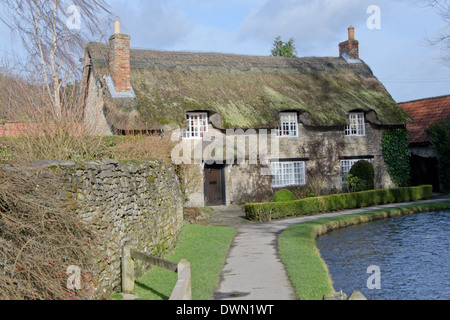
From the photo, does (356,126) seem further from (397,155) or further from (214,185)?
(214,185)

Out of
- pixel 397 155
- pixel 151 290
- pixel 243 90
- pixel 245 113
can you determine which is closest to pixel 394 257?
pixel 151 290

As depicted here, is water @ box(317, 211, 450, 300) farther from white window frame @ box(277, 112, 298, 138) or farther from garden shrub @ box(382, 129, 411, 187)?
garden shrub @ box(382, 129, 411, 187)

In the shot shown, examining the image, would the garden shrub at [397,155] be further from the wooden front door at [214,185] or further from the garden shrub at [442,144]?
the wooden front door at [214,185]

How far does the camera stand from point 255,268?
10422mm

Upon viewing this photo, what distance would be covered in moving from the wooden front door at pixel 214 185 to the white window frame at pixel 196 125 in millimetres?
1713

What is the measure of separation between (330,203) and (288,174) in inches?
149

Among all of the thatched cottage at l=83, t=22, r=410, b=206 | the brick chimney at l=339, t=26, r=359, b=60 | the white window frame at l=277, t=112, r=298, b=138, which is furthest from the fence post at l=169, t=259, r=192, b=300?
the brick chimney at l=339, t=26, r=359, b=60

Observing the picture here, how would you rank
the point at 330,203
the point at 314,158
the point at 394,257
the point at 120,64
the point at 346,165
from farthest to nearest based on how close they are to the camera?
the point at 346,165, the point at 314,158, the point at 330,203, the point at 120,64, the point at 394,257

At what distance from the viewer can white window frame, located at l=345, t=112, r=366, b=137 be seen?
1059 inches

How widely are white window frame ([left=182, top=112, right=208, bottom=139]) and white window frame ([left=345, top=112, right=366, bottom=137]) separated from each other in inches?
340

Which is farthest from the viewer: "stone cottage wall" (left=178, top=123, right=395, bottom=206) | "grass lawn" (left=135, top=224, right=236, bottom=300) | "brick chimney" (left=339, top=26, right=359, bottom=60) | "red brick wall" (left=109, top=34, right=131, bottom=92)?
Answer: "brick chimney" (left=339, top=26, right=359, bottom=60)

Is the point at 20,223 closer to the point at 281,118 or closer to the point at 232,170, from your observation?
the point at 232,170
